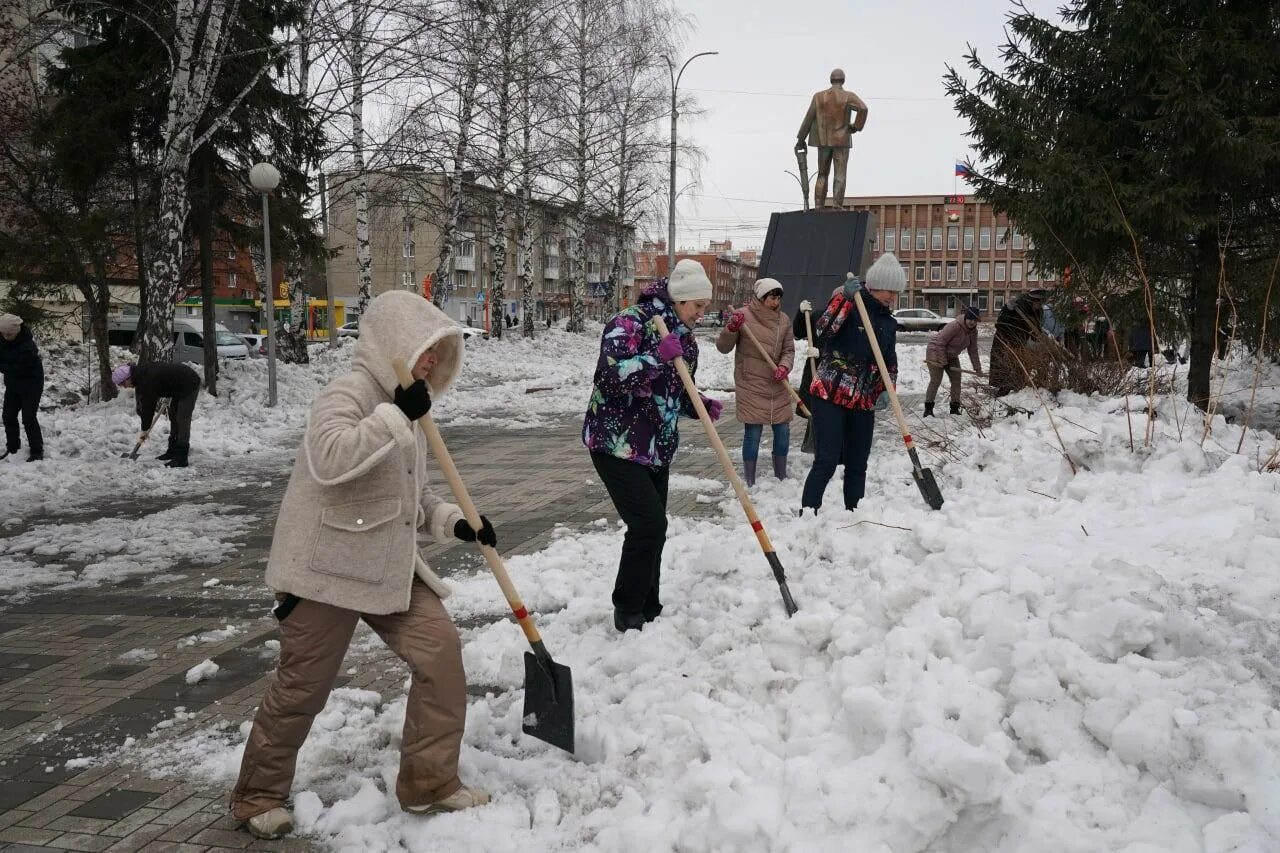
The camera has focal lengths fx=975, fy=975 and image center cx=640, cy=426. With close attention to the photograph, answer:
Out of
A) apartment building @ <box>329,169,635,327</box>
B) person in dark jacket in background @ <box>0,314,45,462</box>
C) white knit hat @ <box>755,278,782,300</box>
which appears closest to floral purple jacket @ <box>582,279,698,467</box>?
white knit hat @ <box>755,278,782,300</box>

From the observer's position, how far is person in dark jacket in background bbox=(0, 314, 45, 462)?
34.7 ft

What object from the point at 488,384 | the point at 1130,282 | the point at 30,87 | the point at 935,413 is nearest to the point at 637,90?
the point at 488,384

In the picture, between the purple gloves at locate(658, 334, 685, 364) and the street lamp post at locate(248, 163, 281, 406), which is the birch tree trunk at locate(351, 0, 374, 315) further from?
the purple gloves at locate(658, 334, 685, 364)

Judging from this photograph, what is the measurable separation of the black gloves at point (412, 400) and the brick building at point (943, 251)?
3226 inches

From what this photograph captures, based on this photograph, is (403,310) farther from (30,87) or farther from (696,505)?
(30,87)

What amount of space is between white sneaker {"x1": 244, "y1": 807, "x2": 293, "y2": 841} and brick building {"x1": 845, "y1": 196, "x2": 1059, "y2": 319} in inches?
3234

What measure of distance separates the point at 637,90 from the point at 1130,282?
81.3 ft

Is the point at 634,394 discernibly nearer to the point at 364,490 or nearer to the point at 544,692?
the point at 544,692

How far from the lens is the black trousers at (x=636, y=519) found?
4.37 m

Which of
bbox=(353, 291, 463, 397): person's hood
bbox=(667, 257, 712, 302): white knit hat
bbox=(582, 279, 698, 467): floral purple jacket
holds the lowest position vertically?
bbox=(582, 279, 698, 467): floral purple jacket

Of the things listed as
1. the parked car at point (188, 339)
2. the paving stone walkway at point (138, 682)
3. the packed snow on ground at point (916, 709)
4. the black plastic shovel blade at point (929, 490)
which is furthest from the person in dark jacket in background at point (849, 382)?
the parked car at point (188, 339)

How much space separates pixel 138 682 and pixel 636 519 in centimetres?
233

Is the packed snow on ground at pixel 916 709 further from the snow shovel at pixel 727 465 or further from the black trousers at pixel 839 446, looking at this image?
the black trousers at pixel 839 446

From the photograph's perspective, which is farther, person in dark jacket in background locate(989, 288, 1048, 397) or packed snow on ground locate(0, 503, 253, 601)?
person in dark jacket in background locate(989, 288, 1048, 397)
